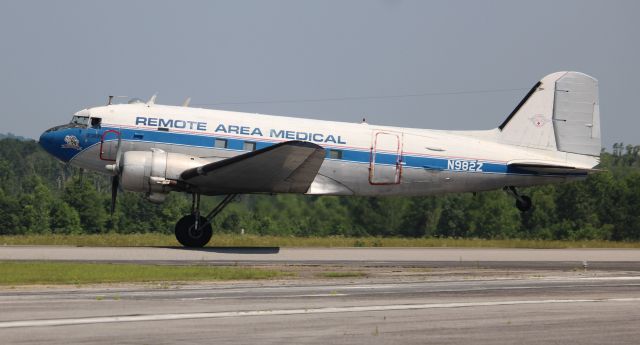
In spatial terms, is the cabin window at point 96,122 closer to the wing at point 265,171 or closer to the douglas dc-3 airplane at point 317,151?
the douglas dc-3 airplane at point 317,151

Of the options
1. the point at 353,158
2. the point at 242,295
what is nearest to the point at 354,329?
the point at 242,295

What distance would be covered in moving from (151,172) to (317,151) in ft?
15.6

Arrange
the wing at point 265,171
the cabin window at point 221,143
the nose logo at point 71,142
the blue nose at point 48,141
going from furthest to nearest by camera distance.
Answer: the blue nose at point 48,141 → the cabin window at point 221,143 → the nose logo at point 71,142 → the wing at point 265,171

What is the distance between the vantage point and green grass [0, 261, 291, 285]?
19266 mm

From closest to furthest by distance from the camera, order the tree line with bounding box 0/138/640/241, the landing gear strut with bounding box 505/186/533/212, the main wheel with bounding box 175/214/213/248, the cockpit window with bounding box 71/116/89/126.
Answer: the main wheel with bounding box 175/214/213/248 < the cockpit window with bounding box 71/116/89/126 < the landing gear strut with bounding box 505/186/533/212 < the tree line with bounding box 0/138/640/241

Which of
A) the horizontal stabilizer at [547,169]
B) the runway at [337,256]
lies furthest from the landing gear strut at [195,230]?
the horizontal stabilizer at [547,169]

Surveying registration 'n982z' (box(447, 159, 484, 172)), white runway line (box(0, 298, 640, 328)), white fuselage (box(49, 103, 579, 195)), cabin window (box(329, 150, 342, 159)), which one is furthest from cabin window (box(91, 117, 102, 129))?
white runway line (box(0, 298, 640, 328))

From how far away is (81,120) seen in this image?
92.5 ft

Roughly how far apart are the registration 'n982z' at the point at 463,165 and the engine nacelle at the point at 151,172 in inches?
326

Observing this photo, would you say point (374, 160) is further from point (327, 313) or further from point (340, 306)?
point (327, 313)

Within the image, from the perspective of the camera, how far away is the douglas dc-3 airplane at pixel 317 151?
87.8 ft

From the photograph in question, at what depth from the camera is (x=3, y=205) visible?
213ft

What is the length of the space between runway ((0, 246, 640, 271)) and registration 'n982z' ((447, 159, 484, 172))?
262 cm

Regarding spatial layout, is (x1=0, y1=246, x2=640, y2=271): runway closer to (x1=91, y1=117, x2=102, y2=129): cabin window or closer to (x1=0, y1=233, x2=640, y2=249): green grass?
(x1=0, y1=233, x2=640, y2=249): green grass
